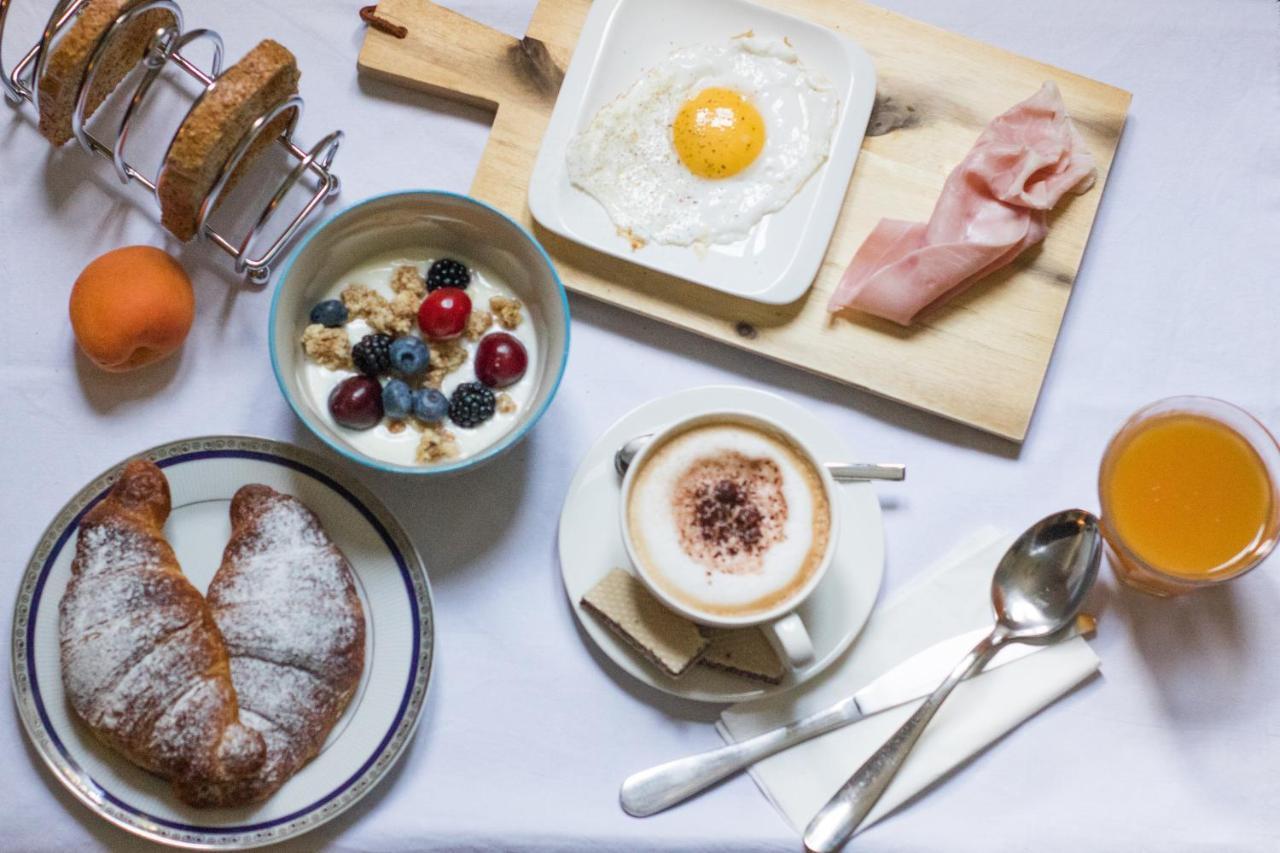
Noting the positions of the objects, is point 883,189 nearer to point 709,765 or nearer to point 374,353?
point 374,353

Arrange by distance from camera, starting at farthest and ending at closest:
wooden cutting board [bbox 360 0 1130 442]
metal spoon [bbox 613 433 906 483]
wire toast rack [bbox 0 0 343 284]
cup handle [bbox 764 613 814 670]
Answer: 1. wooden cutting board [bbox 360 0 1130 442]
2. metal spoon [bbox 613 433 906 483]
3. wire toast rack [bbox 0 0 343 284]
4. cup handle [bbox 764 613 814 670]

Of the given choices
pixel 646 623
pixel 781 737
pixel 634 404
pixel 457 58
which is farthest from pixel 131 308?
pixel 781 737

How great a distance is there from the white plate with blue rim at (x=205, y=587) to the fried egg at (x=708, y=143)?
0.67 metres

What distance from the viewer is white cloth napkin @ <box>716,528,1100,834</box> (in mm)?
1752

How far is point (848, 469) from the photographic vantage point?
1768 mm

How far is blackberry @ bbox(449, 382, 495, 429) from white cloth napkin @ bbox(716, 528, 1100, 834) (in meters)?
0.62

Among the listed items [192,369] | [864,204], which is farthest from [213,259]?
[864,204]

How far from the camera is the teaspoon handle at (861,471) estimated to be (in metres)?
1.77

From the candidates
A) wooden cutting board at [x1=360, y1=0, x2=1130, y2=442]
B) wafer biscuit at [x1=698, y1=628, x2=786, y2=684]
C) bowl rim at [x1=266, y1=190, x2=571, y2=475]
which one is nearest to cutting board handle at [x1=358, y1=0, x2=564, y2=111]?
wooden cutting board at [x1=360, y1=0, x2=1130, y2=442]

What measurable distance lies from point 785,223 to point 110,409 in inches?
46.2

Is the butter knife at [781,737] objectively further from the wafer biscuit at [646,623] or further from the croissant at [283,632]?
the croissant at [283,632]

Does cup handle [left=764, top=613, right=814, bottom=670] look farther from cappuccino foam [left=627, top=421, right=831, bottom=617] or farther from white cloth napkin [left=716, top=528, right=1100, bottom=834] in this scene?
white cloth napkin [left=716, top=528, right=1100, bottom=834]

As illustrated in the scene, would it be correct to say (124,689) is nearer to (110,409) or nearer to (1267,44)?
(110,409)

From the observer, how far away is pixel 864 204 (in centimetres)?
191
